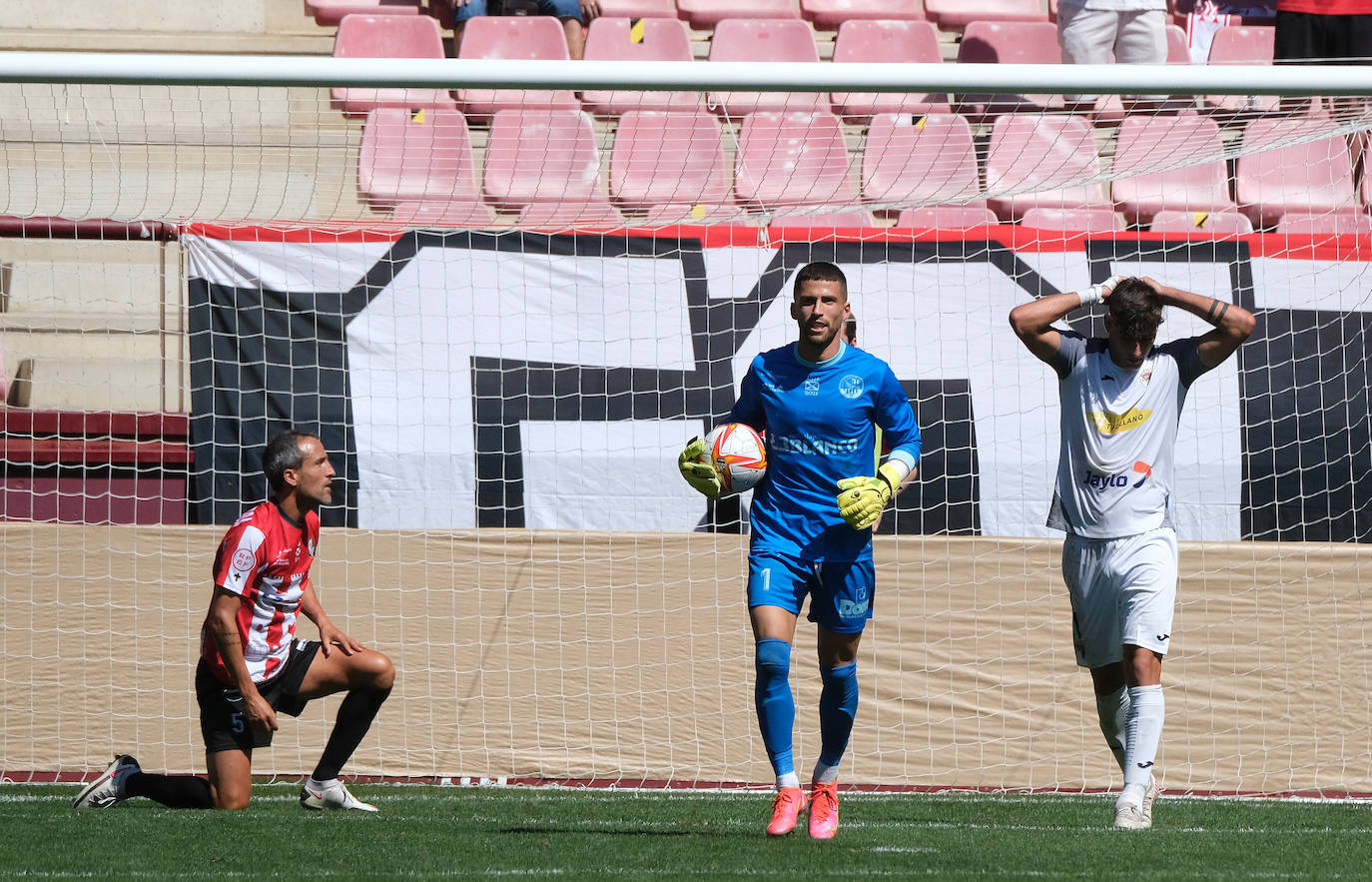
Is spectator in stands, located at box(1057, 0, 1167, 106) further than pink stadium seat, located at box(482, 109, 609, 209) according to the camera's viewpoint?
Yes

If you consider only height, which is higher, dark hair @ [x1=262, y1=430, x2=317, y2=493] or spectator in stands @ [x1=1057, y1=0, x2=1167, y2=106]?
spectator in stands @ [x1=1057, y1=0, x2=1167, y2=106]

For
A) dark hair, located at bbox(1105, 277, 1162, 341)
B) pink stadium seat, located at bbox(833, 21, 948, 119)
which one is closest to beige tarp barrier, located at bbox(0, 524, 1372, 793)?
dark hair, located at bbox(1105, 277, 1162, 341)

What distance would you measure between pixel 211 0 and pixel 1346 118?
812cm

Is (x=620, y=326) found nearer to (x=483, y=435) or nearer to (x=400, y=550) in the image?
(x=483, y=435)

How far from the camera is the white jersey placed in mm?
5711

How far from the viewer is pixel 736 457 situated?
5379mm

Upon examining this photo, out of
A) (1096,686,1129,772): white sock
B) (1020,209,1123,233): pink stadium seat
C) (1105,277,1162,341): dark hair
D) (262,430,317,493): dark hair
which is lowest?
(1096,686,1129,772): white sock

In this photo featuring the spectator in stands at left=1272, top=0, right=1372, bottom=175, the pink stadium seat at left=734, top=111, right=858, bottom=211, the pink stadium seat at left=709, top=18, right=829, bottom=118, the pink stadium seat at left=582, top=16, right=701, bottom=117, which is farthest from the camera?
the pink stadium seat at left=709, top=18, right=829, bottom=118

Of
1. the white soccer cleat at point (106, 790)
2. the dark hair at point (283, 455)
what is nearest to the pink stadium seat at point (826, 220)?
the dark hair at point (283, 455)

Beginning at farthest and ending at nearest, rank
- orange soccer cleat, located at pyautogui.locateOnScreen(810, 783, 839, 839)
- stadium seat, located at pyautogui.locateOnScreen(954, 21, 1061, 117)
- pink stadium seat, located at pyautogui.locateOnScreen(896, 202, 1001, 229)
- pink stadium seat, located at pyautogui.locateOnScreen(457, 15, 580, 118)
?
stadium seat, located at pyautogui.locateOnScreen(954, 21, 1061, 117) < pink stadium seat, located at pyautogui.locateOnScreen(457, 15, 580, 118) < pink stadium seat, located at pyautogui.locateOnScreen(896, 202, 1001, 229) < orange soccer cleat, located at pyautogui.locateOnScreen(810, 783, 839, 839)

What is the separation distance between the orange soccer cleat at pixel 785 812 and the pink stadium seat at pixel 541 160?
186 inches

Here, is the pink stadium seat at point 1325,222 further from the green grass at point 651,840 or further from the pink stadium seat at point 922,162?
the green grass at point 651,840

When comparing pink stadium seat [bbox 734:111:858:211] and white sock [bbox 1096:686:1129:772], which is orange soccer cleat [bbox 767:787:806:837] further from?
pink stadium seat [bbox 734:111:858:211]

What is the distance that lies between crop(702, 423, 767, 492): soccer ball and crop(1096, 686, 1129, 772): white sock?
1725 millimetres
